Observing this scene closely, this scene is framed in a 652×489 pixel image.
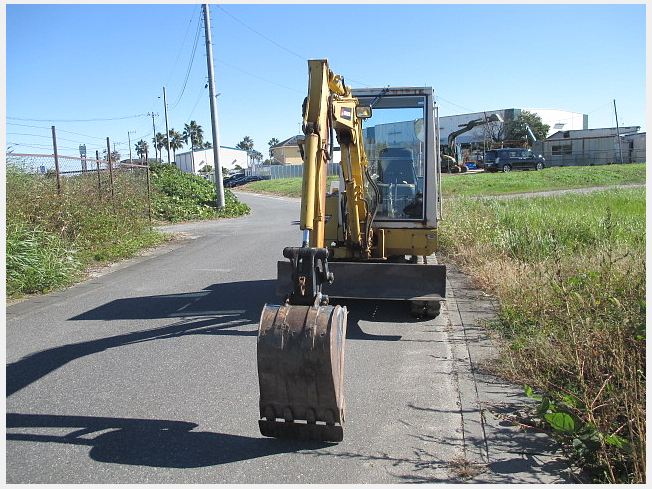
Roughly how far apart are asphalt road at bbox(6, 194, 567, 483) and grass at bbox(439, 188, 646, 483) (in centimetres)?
27

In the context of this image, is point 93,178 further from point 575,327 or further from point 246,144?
point 246,144

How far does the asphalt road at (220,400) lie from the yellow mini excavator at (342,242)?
367 millimetres

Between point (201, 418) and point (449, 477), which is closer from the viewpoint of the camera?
point (449, 477)

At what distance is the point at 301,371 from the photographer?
12.4 feet

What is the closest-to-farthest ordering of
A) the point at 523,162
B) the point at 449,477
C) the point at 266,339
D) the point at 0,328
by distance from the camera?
the point at 449,477 → the point at 266,339 → the point at 0,328 → the point at 523,162

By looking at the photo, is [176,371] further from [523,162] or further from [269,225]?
[523,162]

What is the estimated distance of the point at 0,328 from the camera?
6.20m

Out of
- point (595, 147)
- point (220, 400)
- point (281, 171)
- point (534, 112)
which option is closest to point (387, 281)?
point (220, 400)

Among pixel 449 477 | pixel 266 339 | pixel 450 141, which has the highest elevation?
pixel 450 141

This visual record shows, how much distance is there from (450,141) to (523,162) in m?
38.8

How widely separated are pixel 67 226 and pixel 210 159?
86.5 meters

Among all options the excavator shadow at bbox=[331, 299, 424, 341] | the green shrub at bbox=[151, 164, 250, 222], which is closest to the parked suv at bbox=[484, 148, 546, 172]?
the green shrub at bbox=[151, 164, 250, 222]

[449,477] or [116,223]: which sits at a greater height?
[116,223]

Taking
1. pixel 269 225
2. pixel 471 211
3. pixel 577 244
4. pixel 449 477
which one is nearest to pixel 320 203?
pixel 449 477
